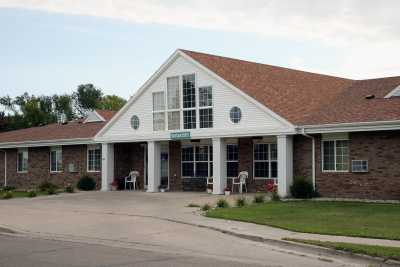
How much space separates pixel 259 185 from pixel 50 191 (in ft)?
33.4

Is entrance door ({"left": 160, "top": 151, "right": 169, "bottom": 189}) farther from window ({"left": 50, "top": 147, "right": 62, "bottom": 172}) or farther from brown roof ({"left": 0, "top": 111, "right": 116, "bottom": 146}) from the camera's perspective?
window ({"left": 50, "top": 147, "right": 62, "bottom": 172})

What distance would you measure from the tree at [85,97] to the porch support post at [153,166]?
200 feet

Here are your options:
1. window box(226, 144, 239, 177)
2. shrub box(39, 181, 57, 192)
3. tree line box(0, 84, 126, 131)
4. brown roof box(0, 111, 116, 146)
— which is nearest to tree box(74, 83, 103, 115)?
tree line box(0, 84, 126, 131)

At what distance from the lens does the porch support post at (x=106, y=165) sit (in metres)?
33.4

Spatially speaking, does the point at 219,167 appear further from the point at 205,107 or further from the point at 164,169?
the point at 164,169

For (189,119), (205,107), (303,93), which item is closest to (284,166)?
(205,107)

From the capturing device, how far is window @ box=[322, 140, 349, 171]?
2464cm

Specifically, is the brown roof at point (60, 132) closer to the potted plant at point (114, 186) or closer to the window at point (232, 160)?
the potted plant at point (114, 186)

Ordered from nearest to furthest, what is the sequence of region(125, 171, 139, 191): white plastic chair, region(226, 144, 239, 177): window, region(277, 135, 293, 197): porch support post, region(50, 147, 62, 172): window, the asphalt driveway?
the asphalt driveway → region(277, 135, 293, 197): porch support post → region(226, 144, 239, 177): window → region(125, 171, 139, 191): white plastic chair → region(50, 147, 62, 172): window

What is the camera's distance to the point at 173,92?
3031cm

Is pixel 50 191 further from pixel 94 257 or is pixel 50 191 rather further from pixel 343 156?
pixel 94 257

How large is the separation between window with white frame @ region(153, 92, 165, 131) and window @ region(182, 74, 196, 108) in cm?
143

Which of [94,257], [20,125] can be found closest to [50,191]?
[94,257]

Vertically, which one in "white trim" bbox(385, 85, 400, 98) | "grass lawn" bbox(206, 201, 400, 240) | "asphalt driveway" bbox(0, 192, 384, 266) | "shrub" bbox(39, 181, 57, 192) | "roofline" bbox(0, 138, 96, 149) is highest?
"white trim" bbox(385, 85, 400, 98)
